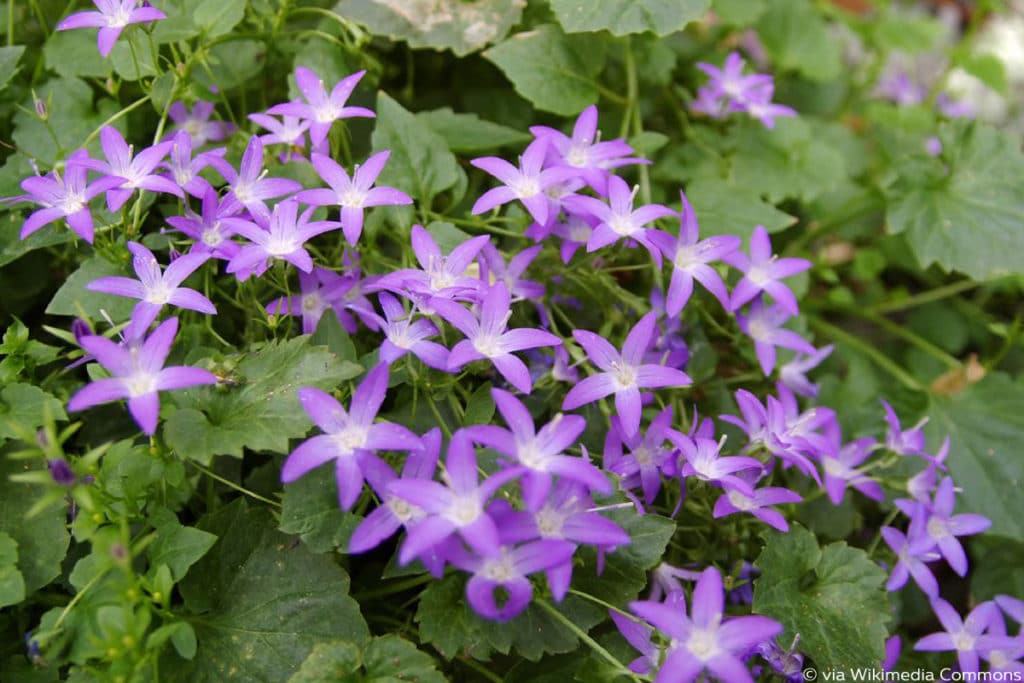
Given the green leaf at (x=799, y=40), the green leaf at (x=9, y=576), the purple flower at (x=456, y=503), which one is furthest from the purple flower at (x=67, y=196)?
the green leaf at (x=799, y=40)

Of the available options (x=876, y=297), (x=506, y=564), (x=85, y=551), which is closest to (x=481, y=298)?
(x=506, y=564)

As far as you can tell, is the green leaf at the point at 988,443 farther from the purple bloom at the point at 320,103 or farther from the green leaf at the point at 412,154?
the purple bloom at the point at 320,103

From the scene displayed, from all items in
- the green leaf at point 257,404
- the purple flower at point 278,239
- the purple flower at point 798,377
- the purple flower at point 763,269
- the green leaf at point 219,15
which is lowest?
the purple flower at point 798,377

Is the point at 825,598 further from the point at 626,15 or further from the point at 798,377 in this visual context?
the point at 626,15

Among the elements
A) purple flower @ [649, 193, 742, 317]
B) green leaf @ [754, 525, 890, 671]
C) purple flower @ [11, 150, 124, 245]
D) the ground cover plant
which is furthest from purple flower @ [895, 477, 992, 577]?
purple flower @ [11, 150, 124, 245]

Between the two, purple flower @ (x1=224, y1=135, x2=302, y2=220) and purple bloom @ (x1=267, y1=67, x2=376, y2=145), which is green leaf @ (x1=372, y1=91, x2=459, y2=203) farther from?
purple flower @ (x1=224, y1=135, x2=302, y2=220)

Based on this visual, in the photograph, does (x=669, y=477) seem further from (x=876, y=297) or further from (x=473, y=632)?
(x=876, y=297)
